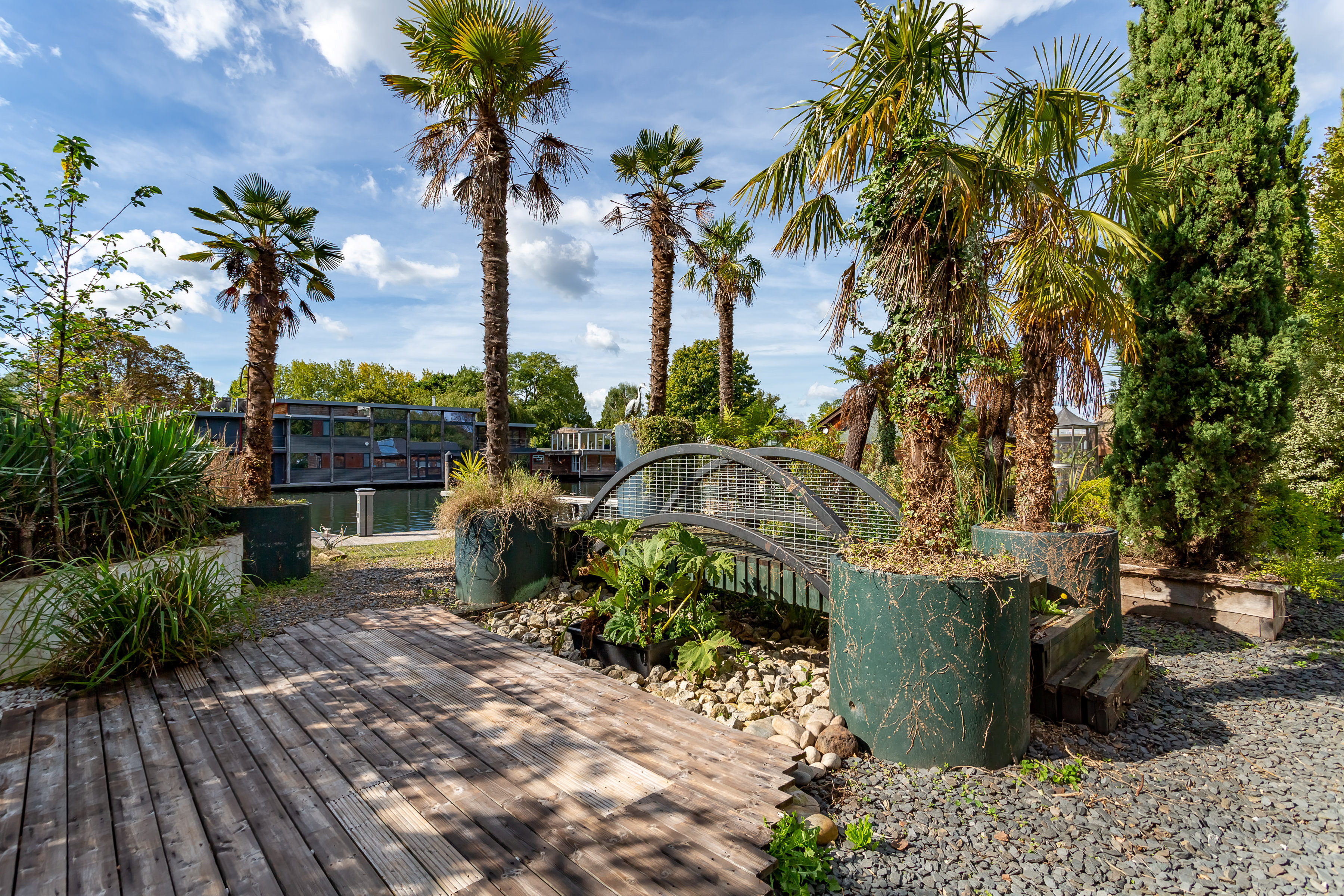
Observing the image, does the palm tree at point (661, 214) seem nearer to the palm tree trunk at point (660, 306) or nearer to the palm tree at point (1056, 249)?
the palm tree trunk at point (660, 306)

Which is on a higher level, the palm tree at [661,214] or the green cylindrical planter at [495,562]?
the palm tree at [661,214]

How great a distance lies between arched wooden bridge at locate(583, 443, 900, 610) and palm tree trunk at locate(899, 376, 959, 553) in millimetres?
384

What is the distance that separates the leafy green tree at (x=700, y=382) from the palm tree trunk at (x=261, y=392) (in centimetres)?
3149

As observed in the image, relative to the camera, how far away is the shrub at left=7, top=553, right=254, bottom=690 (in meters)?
3.41

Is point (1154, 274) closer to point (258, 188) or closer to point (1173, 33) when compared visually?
point (1173, 33)

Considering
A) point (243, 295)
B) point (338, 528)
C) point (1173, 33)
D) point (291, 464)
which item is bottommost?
point (338, 528)

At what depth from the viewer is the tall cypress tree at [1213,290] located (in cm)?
515

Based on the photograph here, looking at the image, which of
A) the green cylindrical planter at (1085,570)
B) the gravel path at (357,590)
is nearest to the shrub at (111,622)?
the gravel path at (357,590)

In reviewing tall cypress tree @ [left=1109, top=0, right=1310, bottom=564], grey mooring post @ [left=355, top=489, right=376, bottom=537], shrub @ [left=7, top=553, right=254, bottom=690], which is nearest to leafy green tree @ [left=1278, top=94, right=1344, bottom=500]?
tall cypress tree @ [left=1109, top=0, right=1310, bottom=564]

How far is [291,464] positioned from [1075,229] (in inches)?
1463

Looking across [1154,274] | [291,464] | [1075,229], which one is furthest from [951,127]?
[291,464]

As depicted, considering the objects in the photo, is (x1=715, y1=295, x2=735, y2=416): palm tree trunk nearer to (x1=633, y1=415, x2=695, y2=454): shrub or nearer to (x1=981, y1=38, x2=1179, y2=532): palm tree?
(x1=633, y1=415, x2=695, y2=454): shrub

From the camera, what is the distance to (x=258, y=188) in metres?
8.62

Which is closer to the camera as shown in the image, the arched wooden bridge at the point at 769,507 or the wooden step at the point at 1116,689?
the wooden step at the point at 1116,689
